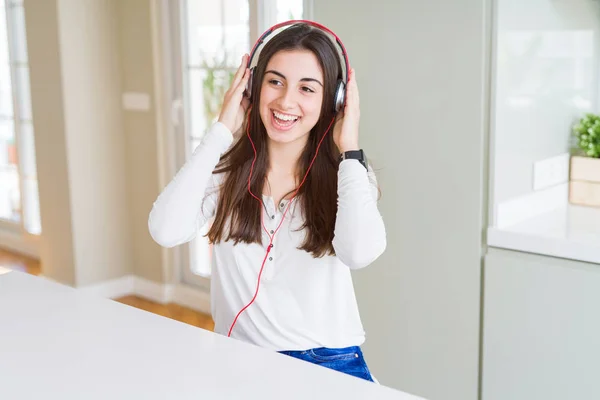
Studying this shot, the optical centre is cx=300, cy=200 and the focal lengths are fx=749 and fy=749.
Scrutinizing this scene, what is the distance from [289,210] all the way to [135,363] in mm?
632

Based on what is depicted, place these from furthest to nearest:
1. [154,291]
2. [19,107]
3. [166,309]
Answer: [19,107] < [154,291] < [166,309]

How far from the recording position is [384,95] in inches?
90.6

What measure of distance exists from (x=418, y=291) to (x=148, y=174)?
2216 mm

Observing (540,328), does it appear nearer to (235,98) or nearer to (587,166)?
(587,166)

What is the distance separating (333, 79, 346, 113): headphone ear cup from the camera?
1.76m

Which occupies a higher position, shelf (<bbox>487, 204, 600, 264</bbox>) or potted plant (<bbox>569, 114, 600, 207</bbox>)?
potted plant (<bbox>569, 114, 600, 207</bbox>)

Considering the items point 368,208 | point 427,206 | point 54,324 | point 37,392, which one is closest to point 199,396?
point 37,392

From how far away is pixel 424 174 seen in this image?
2.23 metres

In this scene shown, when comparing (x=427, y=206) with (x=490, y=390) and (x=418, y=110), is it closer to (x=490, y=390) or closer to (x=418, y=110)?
(x=418, y=110)

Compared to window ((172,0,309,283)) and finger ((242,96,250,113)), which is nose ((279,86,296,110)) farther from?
window ((172,0,309,283))

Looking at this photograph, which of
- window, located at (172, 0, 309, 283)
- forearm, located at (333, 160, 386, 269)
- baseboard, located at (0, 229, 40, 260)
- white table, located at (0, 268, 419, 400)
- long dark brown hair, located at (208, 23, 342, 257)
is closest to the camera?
white table, located at (0, 268, 419, 400)

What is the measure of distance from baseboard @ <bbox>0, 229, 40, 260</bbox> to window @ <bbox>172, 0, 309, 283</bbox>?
56.7 inches

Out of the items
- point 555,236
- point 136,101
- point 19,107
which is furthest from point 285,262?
point 19,107

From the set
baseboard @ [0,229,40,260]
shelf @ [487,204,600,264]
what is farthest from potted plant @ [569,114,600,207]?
baseboard @ [0,229,40,260]
